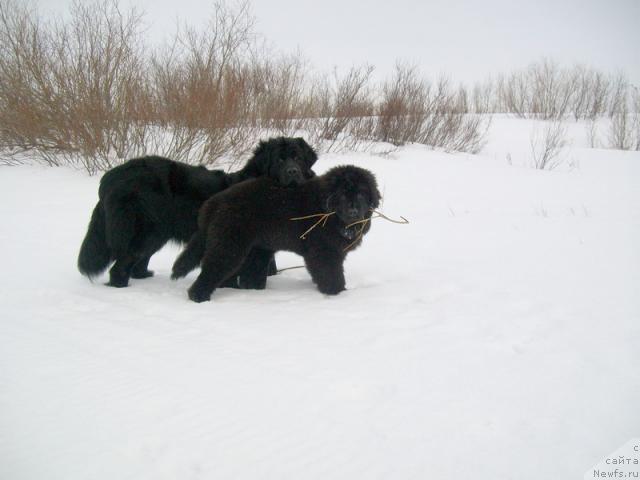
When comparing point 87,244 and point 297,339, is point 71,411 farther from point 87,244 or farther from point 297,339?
point 87,244

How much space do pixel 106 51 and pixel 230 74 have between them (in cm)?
323

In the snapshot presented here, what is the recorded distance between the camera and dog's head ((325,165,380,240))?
15.1 feet

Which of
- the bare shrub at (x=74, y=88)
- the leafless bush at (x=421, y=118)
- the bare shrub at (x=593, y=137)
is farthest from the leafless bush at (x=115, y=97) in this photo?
the bare shrub at (x=593, y=137)

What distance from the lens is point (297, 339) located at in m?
3.40

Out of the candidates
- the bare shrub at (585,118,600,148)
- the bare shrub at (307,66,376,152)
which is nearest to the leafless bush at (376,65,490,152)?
the bare shrub at (307,66,376,152)

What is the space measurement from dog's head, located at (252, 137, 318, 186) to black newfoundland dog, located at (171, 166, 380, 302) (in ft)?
1.11

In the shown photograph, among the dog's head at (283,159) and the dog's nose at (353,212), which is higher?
the dog's head at (283,159)

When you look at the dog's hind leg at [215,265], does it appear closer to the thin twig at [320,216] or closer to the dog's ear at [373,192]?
the thin twig at [320,216]

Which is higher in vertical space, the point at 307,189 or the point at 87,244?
the point at 307,189

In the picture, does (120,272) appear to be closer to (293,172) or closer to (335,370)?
(293,172)

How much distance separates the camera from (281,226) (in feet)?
15.4

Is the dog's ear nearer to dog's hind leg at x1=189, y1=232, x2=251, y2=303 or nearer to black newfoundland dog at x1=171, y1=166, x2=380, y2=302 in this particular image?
black newfoundland dog at x1=171, y1=166, x2=380, y2=302

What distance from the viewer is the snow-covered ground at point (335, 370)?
2.10 metres

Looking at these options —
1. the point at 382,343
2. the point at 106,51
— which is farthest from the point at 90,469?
the point at 106,51
